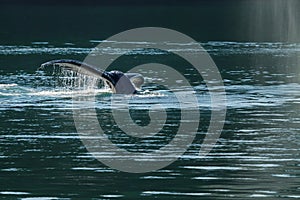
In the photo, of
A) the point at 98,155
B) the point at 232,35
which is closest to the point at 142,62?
the point at 232,35

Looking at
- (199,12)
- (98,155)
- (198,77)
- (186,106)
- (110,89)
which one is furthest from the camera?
(199,12)

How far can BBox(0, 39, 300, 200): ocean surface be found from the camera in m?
25.1

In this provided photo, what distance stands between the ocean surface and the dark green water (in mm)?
22

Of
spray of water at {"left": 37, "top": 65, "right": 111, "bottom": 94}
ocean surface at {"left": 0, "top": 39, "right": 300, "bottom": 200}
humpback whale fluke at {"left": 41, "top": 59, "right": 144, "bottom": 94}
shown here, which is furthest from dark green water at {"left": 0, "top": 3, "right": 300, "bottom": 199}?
humpback whale fluke at {"left": 41, "top": 59, "right": 144, "bottom": 94}

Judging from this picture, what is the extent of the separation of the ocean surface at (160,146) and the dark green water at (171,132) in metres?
0.02

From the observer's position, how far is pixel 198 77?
4641 cm

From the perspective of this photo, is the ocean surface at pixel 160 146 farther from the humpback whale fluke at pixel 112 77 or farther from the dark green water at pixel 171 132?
the humpback whale fluke at pixel 112 77

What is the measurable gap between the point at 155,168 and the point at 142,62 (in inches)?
1026

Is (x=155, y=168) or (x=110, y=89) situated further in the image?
(x=110, y=89)

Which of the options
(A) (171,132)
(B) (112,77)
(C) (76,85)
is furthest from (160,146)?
(C) (76,85)

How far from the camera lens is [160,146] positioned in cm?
3039

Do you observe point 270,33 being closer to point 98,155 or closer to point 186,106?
point 186,106

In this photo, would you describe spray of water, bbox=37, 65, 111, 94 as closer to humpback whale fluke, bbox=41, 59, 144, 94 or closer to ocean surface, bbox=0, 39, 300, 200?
ocean surface, bbox=0, 39, 300, 200

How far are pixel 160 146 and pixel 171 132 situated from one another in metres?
2.27
